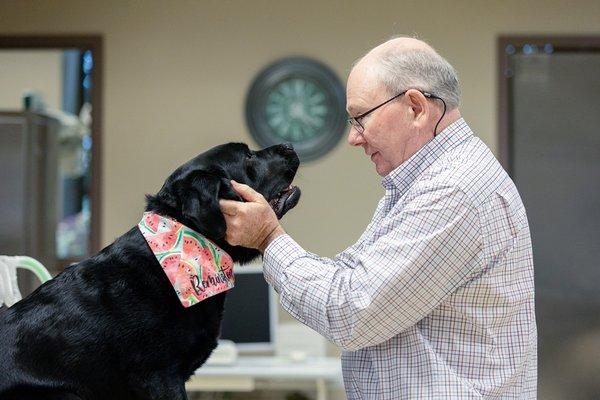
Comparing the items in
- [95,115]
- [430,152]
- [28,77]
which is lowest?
[430,152]

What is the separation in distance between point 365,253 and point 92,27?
3.63 meters

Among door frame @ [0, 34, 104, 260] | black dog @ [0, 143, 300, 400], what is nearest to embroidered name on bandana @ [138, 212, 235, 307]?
black dog @ [0, 143, 300, 400]

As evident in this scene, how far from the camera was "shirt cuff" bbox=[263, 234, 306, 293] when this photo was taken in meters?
1.48

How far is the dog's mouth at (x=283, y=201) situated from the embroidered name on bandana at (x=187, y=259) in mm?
205

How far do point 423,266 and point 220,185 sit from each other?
42 cm

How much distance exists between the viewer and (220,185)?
1.58 metres

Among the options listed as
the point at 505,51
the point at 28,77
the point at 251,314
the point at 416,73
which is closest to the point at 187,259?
the point at 416,73

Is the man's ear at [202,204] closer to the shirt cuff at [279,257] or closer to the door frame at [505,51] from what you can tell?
the shirt cuff at [279,257]

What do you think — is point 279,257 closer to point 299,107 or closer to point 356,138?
point 356,138

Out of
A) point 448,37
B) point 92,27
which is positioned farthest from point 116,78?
point 448,37

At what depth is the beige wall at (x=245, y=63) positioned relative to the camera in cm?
459

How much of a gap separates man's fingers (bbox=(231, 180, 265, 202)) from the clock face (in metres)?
2.98

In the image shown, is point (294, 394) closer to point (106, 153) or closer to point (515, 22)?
Answer: point (106, 153)

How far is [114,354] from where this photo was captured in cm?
146
